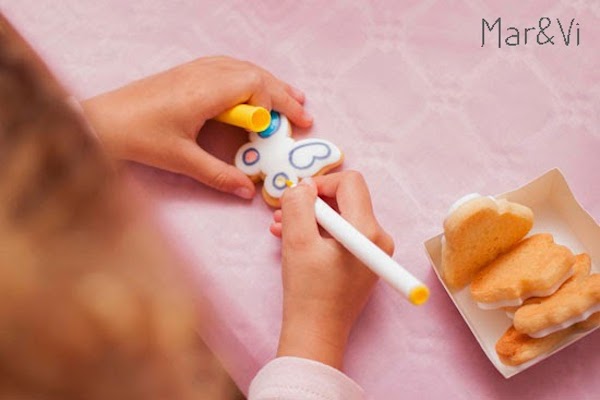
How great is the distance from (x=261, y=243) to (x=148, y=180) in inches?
5.0

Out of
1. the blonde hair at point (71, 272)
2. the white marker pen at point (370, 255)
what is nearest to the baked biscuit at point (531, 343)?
the white marker pen at point (370, 255)

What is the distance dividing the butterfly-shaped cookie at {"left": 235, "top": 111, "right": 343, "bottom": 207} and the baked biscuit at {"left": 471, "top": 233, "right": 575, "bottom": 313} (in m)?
0.18

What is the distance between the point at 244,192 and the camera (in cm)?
70

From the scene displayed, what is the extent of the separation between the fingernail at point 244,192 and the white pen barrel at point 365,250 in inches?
3.1

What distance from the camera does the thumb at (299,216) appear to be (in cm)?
64

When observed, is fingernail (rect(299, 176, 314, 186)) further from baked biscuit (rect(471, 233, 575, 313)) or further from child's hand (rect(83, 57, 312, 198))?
baked biscuit (rect(471, 233, 575, 313))

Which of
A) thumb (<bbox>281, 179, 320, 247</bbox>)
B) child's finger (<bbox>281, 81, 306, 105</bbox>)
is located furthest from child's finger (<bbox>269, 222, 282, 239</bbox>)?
child's finger (<bbox>281, 81, 306, 105</bbox>)

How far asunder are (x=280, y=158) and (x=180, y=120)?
0.32 ft

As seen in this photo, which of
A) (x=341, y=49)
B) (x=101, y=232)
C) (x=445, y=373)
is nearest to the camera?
(x=101, y=232)

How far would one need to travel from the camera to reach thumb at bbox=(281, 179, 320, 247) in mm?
637

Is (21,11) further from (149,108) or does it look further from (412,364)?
(412,364)

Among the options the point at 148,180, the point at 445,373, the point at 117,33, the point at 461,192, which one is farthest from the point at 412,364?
the point at 117,33

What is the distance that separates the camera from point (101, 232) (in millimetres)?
345

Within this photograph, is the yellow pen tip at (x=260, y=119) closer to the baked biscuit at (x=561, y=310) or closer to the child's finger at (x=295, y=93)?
the child's finger at (x=295, y=93)
